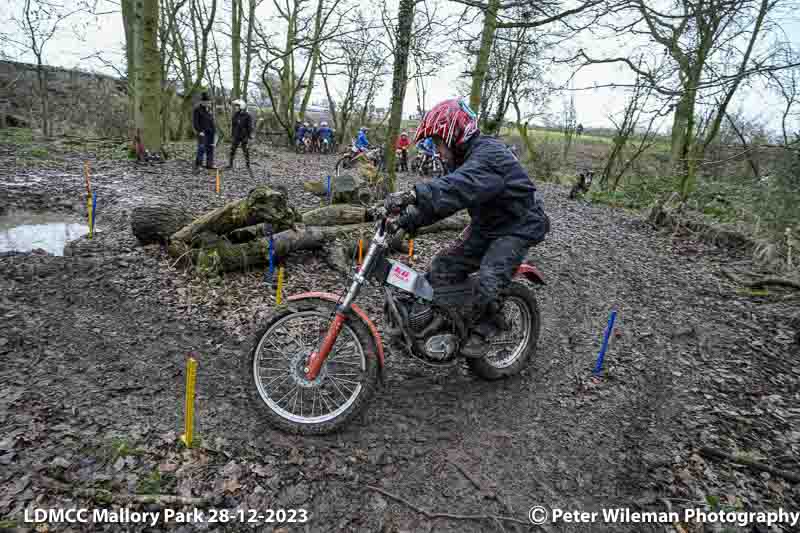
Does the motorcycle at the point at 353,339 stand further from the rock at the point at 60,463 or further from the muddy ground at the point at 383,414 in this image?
the rock at the point at 60,463

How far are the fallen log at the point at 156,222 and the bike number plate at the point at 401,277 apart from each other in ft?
13.3

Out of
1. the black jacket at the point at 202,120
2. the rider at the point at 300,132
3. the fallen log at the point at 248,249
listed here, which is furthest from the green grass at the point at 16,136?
the fallen log at the point at 248,249

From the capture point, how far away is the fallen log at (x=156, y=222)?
586 cm

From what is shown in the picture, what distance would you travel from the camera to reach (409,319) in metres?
3.43

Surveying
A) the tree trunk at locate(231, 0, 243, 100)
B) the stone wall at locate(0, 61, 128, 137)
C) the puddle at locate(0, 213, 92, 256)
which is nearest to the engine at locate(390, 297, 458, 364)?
the puddle at locate(0, 213, 92, 256)

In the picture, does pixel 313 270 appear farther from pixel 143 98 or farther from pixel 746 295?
pixel 143 98

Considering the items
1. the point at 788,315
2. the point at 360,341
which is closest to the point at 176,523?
the point at 360,341

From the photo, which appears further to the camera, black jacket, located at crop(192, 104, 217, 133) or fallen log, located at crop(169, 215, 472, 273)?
black jacket, located at crop(192, 104, 217, 133)

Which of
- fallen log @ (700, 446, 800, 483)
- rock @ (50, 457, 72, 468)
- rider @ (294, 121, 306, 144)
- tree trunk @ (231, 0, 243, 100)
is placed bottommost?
fallen log @ (700, 446, 800, 483)

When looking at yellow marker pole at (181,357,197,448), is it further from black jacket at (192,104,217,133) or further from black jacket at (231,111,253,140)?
black jacket at (231,111,253,140)

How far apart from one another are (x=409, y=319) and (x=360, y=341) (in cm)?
53

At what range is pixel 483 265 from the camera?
11.4 ft

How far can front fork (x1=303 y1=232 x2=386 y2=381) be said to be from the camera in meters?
2.96

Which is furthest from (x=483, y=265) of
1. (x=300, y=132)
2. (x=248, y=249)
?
(x=300, y=132)
